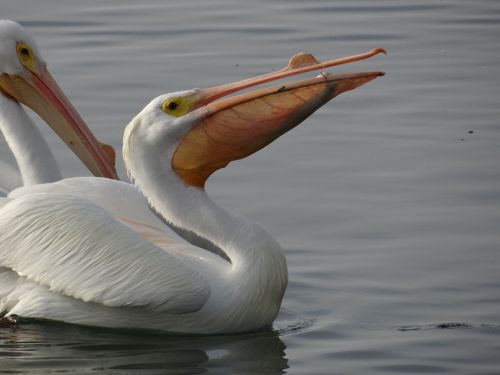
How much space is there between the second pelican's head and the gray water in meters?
0.75

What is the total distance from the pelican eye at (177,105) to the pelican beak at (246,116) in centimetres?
5

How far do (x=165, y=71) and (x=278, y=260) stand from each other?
14.3 ft

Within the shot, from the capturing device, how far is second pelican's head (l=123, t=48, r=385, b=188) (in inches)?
250

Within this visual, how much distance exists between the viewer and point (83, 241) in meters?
6.44

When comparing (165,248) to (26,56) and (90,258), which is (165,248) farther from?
(26,56)

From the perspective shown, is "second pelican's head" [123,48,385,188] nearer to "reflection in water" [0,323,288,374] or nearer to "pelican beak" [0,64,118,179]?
"reflection in water" [0,323,288,374]

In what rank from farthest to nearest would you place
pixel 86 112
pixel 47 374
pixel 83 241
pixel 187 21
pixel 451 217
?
pixel 187 21, pixel 86 112, pixel 451 217, pixel 83 241, pixel 47 374

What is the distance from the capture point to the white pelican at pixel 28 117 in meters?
7.77

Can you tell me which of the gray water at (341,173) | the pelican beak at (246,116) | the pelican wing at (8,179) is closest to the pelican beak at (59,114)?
the pelican wing at (8,179)

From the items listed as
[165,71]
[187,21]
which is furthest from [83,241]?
[187,21]

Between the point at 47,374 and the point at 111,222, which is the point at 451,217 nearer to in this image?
the point at 111,222

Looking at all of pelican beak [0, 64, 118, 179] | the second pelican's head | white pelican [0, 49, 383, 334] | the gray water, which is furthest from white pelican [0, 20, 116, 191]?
the second pelican's head

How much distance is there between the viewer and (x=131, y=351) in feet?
20.7

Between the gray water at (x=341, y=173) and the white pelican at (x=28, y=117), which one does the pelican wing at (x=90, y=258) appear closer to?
the gray water at (x=341, y=173)
